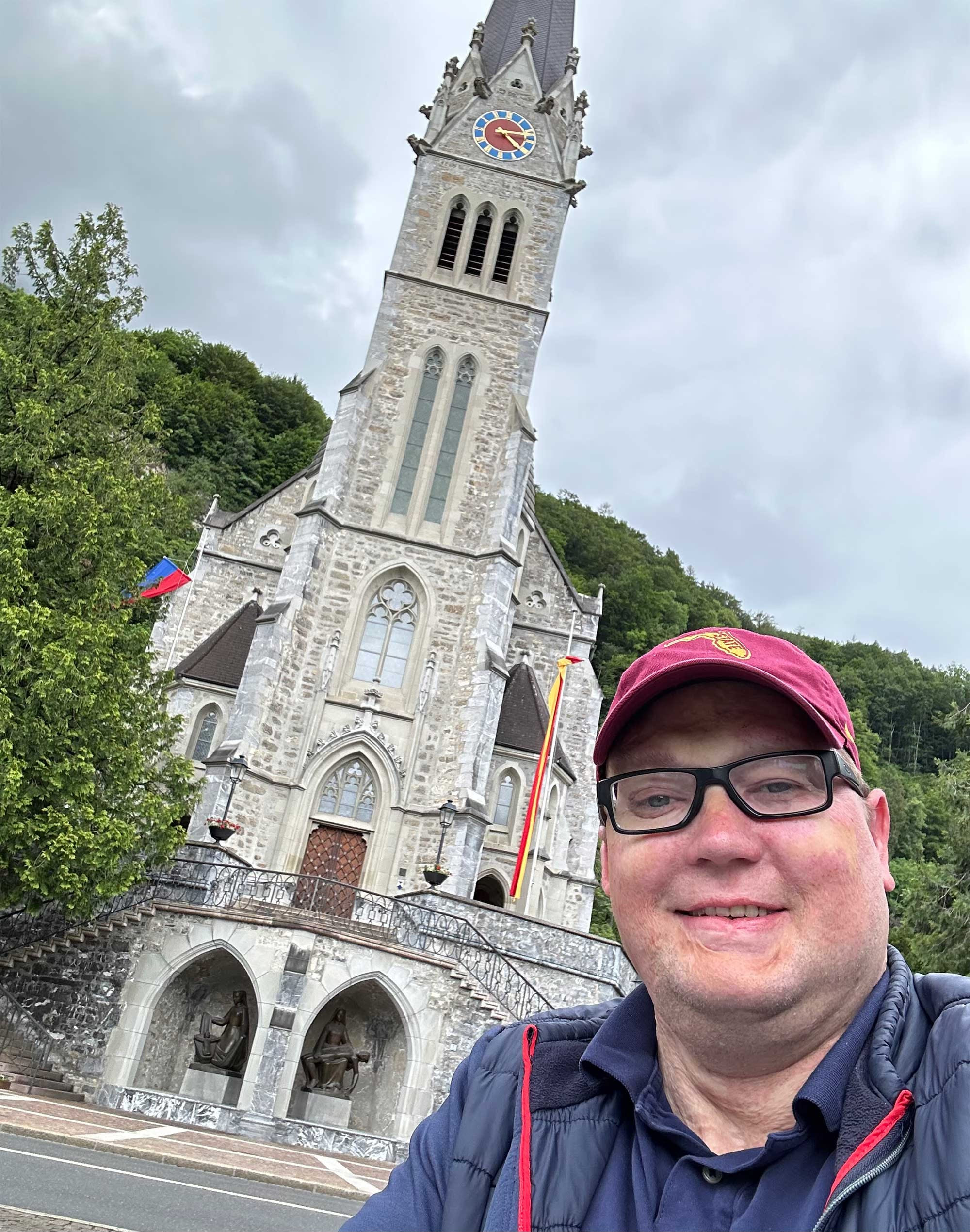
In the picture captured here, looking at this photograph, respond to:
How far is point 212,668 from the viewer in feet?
84.5

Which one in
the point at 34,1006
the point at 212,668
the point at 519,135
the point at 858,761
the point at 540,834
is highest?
the point at 519,135

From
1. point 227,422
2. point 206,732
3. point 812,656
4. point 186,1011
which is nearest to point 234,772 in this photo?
Result: point 206,732

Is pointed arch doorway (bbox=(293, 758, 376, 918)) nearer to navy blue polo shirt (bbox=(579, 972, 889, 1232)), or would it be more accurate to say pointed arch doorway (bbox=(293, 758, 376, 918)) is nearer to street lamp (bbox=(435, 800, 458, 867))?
street lamp (bbox=(435, 800, 458, 867))

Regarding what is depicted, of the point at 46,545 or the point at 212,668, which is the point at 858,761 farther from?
the point at 212,668

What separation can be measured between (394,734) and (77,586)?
9.88m

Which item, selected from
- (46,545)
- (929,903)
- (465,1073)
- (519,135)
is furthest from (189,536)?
(465,1073)

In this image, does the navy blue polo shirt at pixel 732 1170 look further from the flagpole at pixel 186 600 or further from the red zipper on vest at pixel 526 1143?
the flagpole at pixel 186 600

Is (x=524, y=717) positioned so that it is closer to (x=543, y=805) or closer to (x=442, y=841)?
(x=543, y=805)

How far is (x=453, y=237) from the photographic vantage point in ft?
94.8

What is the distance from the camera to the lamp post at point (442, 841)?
18656mm

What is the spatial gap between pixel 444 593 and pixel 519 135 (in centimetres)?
1590

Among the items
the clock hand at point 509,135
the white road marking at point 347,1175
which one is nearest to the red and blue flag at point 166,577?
the white road marking at point 347,1175

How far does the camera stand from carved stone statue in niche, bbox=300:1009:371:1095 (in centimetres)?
1568

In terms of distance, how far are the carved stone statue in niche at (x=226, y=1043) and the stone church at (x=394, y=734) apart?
0.08 m
